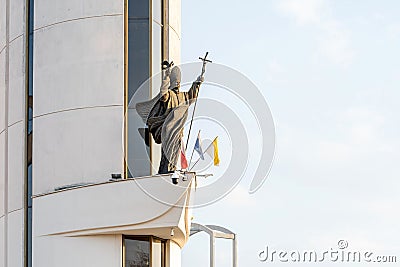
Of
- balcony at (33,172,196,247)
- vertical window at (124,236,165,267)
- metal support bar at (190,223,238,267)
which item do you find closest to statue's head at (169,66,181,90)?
balcony at (33,172,196,247)

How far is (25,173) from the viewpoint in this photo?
1101 inches

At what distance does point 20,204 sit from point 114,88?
145 inches

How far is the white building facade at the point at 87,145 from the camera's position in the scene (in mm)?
25781

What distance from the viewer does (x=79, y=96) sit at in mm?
27000

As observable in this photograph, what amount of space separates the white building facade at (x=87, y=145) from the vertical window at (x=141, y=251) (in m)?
0.02

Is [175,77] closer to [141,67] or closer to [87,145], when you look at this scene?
[141,67]

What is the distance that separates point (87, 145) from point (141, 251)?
261 centimetres

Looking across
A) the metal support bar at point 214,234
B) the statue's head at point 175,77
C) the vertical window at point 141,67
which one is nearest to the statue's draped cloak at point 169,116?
the statue's head at point 175,77

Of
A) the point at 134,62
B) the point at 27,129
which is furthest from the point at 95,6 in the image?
the point at 27,129

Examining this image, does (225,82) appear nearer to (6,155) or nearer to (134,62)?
(134,62)

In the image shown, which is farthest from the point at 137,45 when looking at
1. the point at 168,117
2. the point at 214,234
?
the point at 214,234

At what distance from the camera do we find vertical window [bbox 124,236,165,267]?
26.4 m

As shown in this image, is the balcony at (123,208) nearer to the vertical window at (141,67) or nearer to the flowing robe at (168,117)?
the flowing robe at (168,117)

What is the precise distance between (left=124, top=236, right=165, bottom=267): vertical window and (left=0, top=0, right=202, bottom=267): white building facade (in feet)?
0.07
